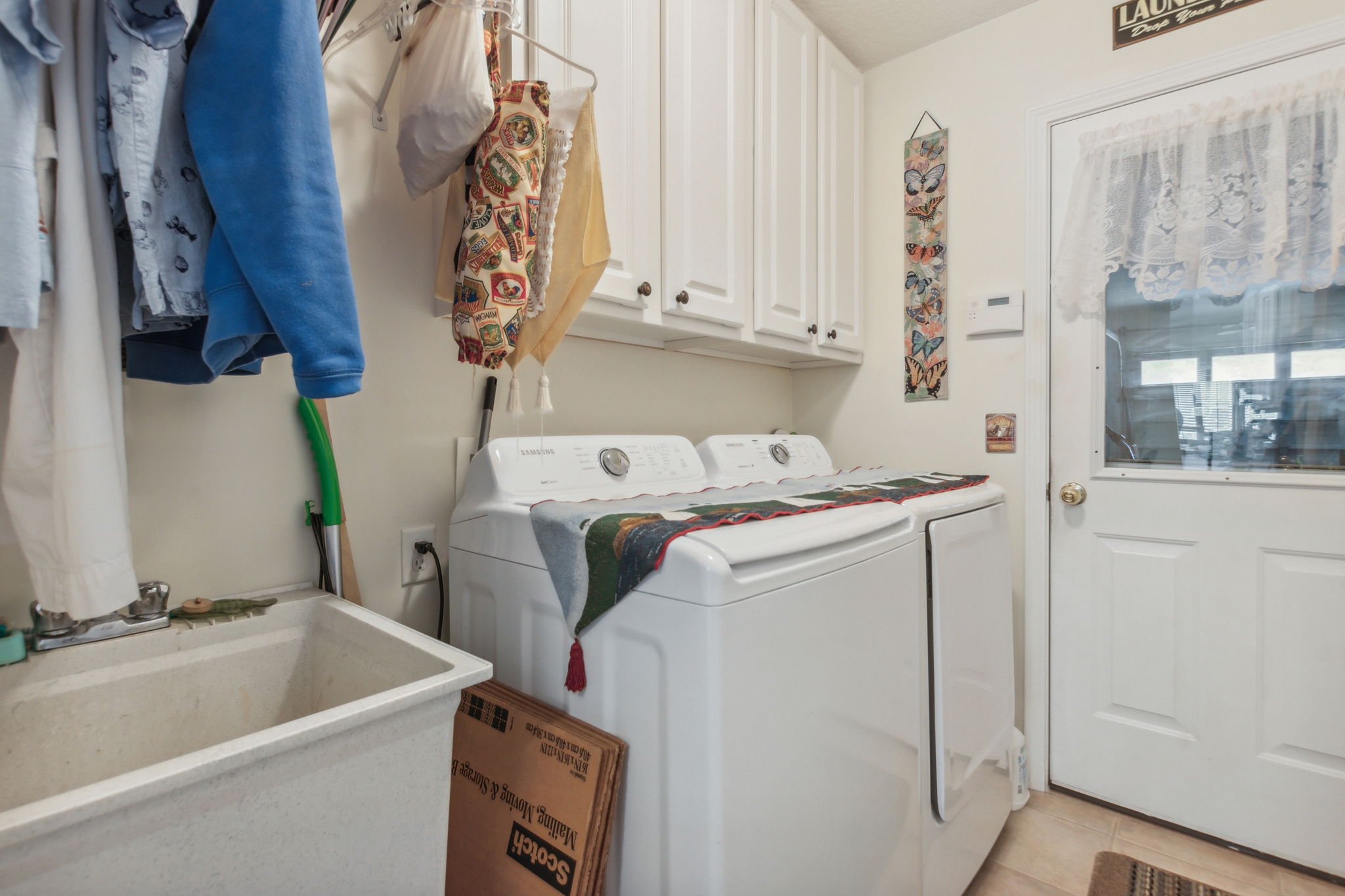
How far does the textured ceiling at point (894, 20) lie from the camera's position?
6.59 ft

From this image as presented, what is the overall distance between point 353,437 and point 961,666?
140 centimetres

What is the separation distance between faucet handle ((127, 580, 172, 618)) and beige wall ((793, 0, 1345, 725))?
2.12 m

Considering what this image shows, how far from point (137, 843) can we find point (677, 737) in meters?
0.59

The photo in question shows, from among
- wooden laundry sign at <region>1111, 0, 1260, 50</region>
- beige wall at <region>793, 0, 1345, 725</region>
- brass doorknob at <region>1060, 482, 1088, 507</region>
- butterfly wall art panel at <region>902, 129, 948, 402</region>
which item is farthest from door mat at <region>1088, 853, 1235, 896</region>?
wooden laundry sign at <region>1111, 0, 1260, 50</region>

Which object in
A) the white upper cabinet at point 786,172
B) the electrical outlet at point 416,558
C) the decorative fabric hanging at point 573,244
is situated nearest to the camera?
the decorative fabric hanging at point 573,244

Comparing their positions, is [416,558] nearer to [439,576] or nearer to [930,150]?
[439,576]

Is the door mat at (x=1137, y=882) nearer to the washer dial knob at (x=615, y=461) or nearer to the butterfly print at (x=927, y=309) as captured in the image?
the washer dial knob at (x=615, y=461)

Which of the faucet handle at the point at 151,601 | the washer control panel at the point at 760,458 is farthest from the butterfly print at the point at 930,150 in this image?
the faucet handle at the point at 151,601

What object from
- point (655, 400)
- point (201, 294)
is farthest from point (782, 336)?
point (201, 294)

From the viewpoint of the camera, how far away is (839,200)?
7.14ft

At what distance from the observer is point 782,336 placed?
75.3 inches

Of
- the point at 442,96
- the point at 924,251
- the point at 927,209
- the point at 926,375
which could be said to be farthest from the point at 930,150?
the point at 442,96

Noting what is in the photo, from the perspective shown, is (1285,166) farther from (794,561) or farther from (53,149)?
(53,149)

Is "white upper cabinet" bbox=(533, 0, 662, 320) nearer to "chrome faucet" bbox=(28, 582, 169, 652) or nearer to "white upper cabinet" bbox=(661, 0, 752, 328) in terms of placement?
"white upper cabinet" bbox=(661, 0, 752, 328)
